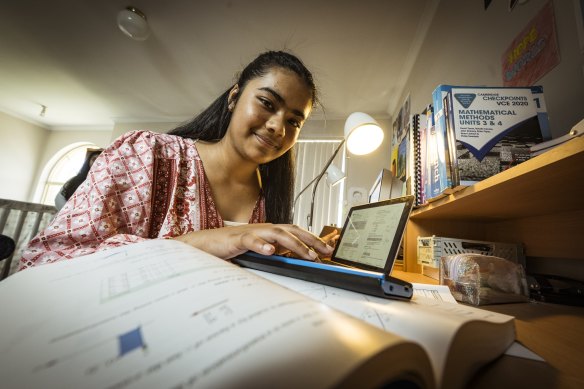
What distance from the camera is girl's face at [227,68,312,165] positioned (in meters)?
0.83

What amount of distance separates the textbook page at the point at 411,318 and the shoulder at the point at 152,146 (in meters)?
0.65

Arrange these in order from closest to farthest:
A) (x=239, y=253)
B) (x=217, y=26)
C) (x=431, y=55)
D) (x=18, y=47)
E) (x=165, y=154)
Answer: (x=239, y=253) → (x=165, y=154) → (x=431, y=55) → (x=217, y=26) → (x=18, y=47)

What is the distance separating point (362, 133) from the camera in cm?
122

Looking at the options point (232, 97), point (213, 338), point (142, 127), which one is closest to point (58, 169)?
point (142, 127)

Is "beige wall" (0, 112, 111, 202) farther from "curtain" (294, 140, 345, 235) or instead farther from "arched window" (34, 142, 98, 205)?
"curtain" (294, 140, 345, 235)

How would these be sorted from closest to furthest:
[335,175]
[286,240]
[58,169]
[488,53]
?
[286,240] → [488,53] → [335,175] → [58,169]

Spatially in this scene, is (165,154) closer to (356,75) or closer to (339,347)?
(339,347)

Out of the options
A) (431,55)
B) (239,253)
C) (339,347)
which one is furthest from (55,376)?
(431,55)

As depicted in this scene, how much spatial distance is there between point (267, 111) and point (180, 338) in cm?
81

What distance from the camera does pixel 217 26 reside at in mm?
1851

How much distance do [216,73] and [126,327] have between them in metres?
2.68

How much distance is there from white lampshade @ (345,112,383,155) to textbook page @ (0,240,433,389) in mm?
1137

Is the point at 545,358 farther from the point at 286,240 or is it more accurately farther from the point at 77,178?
the point at 77,178

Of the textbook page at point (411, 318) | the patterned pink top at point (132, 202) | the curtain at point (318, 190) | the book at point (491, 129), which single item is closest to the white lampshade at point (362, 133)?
the book at point (491, 129)
